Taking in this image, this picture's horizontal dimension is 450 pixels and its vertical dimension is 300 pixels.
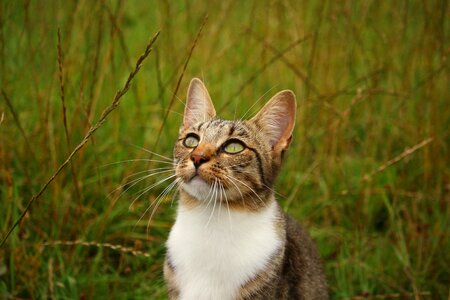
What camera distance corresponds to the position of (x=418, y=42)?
3896 mm

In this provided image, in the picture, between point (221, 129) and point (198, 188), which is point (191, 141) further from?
point (198, 188)

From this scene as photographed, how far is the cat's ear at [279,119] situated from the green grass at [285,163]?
0.61 ft

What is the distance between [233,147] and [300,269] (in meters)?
0.72

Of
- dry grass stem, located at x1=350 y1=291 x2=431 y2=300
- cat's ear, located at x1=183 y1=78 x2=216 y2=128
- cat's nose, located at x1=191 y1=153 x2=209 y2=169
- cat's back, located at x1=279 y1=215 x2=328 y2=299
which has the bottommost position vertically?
dry grass stem, located at x1=350 y1=291 x2=431 y2=300

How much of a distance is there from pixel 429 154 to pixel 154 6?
3.57 m

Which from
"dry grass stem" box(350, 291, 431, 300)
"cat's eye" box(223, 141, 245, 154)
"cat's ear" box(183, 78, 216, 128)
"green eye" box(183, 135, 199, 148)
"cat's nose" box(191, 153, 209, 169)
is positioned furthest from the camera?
"dry grass stem" box(350, 291, 431, 300)

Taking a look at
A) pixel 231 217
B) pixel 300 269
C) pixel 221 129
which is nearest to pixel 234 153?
pixel 221 129

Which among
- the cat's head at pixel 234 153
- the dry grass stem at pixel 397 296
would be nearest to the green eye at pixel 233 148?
the cat's head at pixel 234 153

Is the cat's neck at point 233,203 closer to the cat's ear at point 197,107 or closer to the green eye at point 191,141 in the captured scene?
the green eye at point 191,141

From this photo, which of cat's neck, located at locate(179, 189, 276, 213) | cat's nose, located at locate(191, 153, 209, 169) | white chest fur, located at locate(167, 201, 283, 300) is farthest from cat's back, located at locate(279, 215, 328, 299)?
cat's nose, located at locate(191, 153, 209, 169)

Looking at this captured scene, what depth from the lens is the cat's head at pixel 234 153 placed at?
233 cm

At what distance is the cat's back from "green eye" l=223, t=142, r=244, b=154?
567mm

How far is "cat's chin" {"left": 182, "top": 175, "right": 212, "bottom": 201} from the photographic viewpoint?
2.32m

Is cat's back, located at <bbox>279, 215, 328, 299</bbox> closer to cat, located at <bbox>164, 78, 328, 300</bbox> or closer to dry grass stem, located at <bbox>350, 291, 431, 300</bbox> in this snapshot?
cat, located at <bbox>164, 78, 328, 300</bbox>
